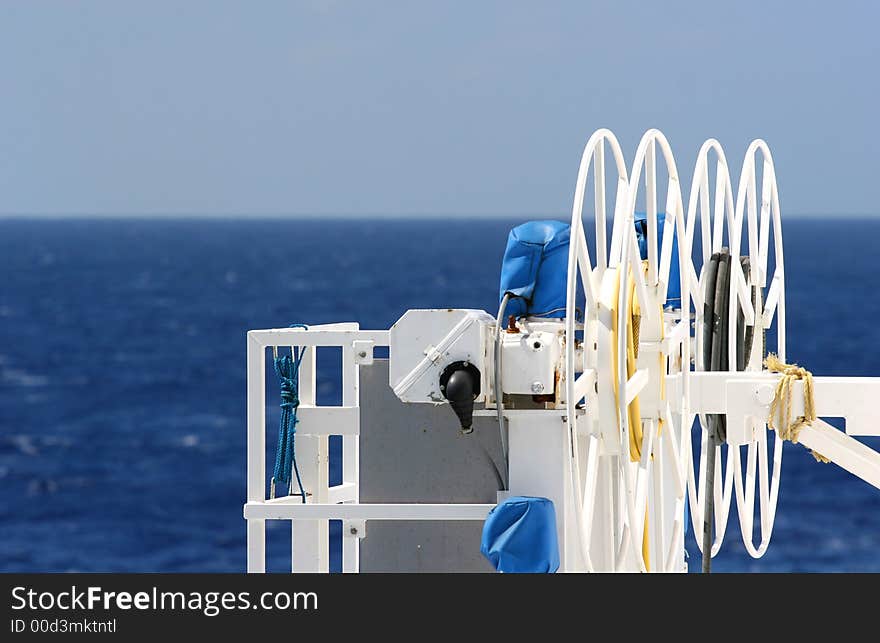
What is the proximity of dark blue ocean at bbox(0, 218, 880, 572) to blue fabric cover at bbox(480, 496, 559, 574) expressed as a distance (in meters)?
24.2

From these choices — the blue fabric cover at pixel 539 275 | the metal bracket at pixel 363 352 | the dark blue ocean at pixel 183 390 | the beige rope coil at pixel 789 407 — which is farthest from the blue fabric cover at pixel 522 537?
the dark blue ocean at pixel 183 390

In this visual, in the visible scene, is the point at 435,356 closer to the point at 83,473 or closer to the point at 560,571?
the point at 560,571

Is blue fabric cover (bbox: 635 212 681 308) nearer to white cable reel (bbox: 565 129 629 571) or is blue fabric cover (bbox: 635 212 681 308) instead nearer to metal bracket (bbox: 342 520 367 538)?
white cable reel (bbox: 565 129 629 571)

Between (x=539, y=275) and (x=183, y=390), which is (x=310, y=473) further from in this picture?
(x=183, y=390)

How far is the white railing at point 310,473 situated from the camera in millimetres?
9859

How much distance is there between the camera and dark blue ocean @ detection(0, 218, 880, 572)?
46.7 m

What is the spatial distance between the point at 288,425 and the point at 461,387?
61.3 inches

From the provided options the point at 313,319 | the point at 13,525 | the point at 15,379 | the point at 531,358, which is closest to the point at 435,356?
the point at 531,358

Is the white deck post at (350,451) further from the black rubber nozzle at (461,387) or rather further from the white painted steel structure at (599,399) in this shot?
the black rubber nozzle at (461,387)

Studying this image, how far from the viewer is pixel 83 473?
189ft

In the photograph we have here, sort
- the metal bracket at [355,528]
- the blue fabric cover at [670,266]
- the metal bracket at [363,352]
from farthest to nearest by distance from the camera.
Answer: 1. the blue fabric cover at [670,266]
2. the metal bracket at [363,352]
3. the metal bracket at [355,528]

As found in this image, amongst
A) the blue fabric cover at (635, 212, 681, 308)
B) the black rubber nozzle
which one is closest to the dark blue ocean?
the blue fabric cover at (635, 212, 681, 308)

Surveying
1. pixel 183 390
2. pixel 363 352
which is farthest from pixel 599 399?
pixel 183 390

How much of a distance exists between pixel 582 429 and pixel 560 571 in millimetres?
801
